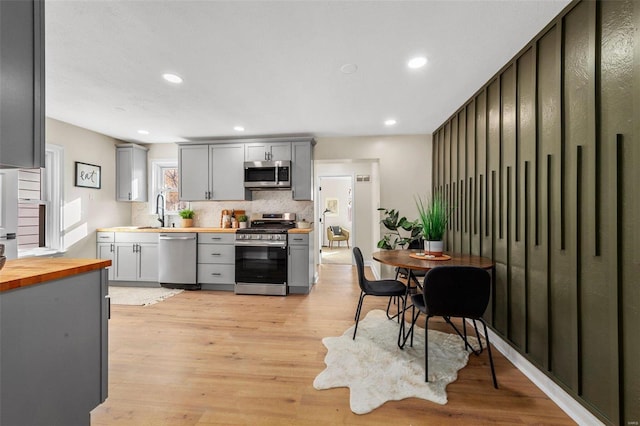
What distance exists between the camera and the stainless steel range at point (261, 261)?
13.5 feet

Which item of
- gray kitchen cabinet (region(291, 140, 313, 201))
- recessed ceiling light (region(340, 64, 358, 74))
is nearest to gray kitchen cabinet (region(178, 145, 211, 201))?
gray kitchen cabinet (region(291, 140, 313, 201))

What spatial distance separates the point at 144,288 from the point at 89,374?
3.42m

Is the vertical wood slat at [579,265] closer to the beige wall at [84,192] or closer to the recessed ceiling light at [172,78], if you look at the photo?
the recessed ceiling light at [172,78]

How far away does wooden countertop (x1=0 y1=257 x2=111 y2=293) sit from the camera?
1113 mm

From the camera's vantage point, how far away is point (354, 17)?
5.95 feet

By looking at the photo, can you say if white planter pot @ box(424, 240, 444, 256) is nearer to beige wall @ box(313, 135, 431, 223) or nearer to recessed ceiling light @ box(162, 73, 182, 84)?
beige wall @ box(313, 135, 431, 223)

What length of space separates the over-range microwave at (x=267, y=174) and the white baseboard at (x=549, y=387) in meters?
3.37

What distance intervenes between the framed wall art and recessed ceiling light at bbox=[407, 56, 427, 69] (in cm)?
480

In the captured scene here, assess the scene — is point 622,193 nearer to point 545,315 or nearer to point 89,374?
point 545,315

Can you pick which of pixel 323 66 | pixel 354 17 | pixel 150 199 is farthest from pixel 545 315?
pixel 150 199

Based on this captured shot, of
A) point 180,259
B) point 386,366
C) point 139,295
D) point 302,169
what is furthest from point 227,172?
point 386,366

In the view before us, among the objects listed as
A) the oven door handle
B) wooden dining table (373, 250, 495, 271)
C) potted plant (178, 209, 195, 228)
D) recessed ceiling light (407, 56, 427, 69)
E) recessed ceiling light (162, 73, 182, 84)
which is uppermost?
recessed ceiling light (162, 73, 182, 84)

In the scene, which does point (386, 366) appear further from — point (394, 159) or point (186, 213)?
point (186, 213)

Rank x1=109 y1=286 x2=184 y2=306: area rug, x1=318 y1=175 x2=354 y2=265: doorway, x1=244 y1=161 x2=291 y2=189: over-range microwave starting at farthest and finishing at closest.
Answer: x1=318 y1=175 x2=354 y2=265: doorway → x1=244 y1=161 x2=291 y2=189: over-range microwave → x1=109 y1=286 x2=184 y2=306: area rug
